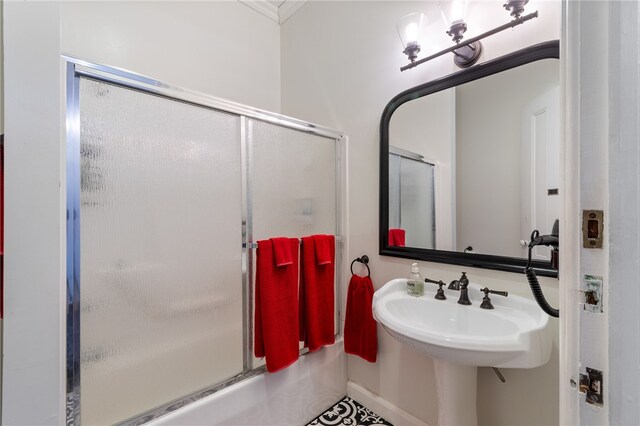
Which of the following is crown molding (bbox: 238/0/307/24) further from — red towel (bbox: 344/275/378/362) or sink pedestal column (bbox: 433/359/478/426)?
sink pedestal column (bbox: 433/359/478/426)

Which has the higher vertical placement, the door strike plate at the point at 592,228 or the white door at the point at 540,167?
the white door at the point at 540,167

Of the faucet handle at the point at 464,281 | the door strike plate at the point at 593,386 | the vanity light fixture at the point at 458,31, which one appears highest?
the vanity light fixture at the point at 458,31

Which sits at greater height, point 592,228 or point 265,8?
point 265,8

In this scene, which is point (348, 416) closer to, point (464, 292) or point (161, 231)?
point (464, 292)

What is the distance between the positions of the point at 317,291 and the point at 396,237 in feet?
1.79

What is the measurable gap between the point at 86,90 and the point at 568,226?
1414 mm

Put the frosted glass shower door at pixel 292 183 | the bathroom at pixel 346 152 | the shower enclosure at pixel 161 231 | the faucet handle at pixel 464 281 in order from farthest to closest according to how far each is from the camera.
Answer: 1. the frosted glass shower door at pixel 292 183
2. the faucet handle at pixel 464 281
3. the shower enclosure at pixel 161 231
4. the bathroom at pixel 346 152

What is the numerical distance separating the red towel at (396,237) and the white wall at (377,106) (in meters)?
0.09

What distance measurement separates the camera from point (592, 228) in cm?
39

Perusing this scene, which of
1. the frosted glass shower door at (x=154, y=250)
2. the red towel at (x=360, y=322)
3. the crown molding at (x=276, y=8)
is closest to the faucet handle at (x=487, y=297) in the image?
the red towel at (x=360, y=322)

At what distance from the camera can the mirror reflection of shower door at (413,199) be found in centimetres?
149

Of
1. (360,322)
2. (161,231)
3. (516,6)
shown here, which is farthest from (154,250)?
(516,6)

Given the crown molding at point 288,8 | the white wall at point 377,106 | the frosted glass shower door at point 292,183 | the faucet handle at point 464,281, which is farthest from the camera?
the crown molding at point 288,8

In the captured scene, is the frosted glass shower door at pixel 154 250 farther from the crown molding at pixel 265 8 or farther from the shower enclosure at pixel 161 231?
the crown molding at pixel 265 8
